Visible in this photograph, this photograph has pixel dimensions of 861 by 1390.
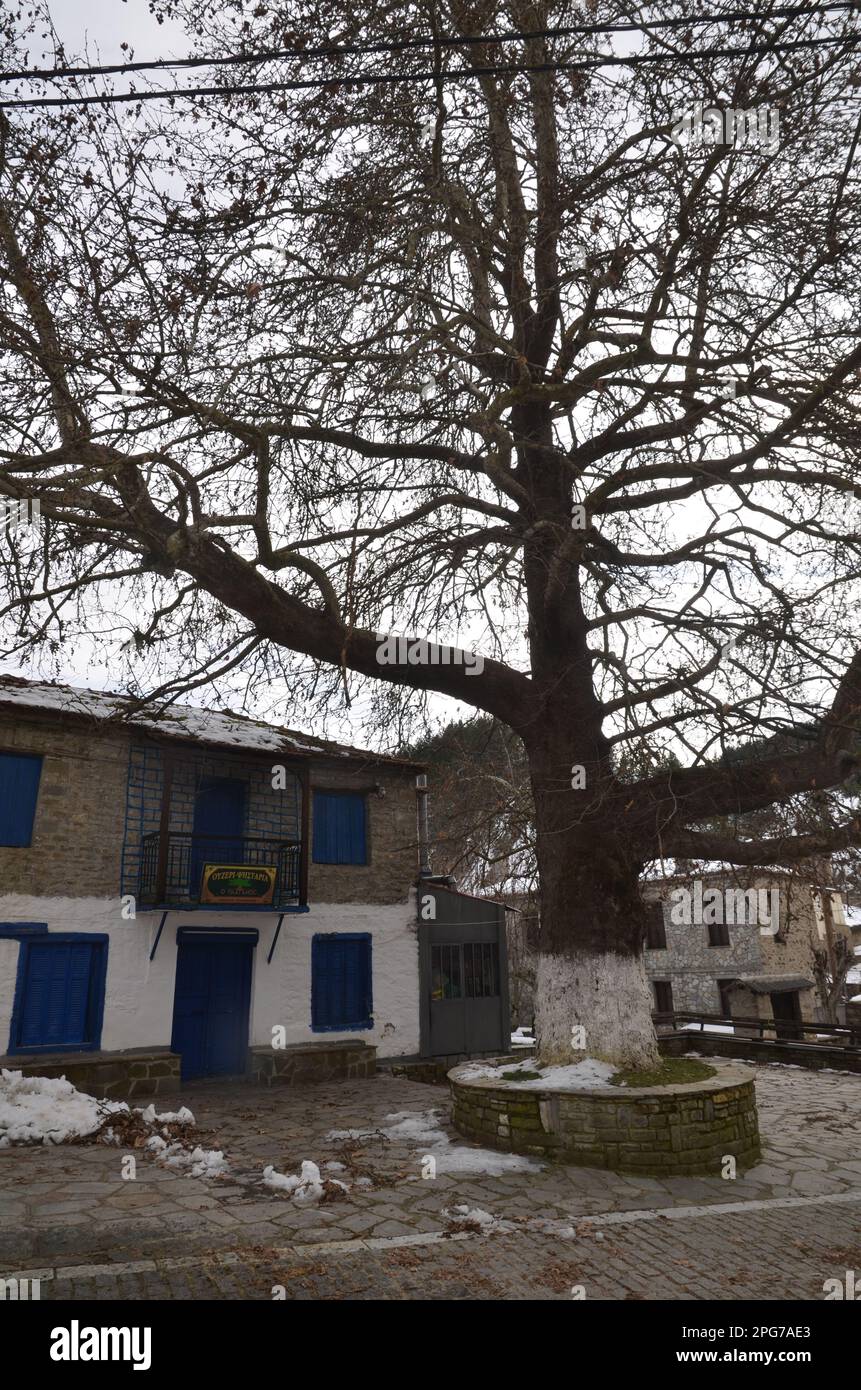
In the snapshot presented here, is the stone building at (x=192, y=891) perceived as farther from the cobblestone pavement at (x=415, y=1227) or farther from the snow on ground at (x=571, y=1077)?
the snow on ground at (x=571, y=1077)

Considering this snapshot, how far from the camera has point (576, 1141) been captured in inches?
298

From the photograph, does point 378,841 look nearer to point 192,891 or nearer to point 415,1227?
point 192,891

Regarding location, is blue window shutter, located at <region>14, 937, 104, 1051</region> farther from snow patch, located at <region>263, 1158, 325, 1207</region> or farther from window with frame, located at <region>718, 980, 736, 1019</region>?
window with frame, located at <region>718, 980, 736, 1019</region>

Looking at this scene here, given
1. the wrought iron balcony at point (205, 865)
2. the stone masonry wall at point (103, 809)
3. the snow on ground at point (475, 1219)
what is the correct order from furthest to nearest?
the wrought iron balcony at point (205, 865) → the stone masonry wall at point (103, 809) → the snow on ground at point (475, 1219)

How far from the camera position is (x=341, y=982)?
605 inches

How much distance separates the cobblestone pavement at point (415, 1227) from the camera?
4.75m

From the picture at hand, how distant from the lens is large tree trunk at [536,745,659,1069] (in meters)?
8.36

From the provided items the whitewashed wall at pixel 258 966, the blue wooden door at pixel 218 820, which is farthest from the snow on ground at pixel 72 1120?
the blue wooden door at pixel 218 820

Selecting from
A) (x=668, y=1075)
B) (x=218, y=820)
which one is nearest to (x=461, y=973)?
(x=218, y=820)

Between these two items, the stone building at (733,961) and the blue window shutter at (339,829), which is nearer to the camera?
the blue window shutter at (339,829)

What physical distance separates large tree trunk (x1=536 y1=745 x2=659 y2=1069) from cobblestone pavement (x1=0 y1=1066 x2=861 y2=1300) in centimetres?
132

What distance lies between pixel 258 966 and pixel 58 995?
136 inches

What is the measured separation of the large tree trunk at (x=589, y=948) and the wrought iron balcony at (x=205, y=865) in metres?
5.77
